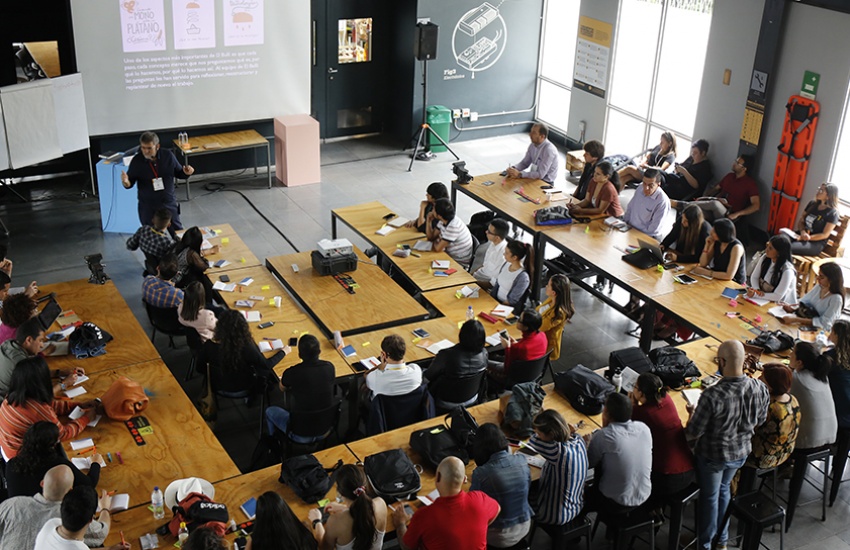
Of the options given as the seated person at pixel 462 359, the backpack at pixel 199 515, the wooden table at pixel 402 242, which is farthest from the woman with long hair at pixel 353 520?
the wooden table at pixel 402 242

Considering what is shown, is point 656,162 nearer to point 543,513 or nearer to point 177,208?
point 177,208

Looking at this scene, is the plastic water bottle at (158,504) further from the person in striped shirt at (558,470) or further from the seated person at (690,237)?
the seated person at (690,237)

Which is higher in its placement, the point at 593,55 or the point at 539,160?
the point at 593,55

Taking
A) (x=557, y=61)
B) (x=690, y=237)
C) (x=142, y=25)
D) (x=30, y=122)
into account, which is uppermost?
(x=142, y=25)

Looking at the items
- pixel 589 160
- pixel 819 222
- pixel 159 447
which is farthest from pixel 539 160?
pixel 159 447

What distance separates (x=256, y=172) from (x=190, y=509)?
8.63 meters

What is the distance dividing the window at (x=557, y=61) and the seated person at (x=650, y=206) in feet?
18.6

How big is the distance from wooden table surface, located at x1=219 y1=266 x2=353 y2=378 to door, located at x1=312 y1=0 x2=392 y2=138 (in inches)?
253

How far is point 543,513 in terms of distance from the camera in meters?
5.36

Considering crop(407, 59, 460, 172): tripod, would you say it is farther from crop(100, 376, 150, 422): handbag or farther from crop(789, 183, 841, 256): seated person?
crop(100, 376, 150, 422): handbag

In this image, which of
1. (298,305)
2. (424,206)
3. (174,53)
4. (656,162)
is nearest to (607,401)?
(298,305)

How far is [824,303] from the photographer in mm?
7199

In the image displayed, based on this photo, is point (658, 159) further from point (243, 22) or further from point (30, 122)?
point (30, 122)

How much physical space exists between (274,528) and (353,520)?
0.45m
